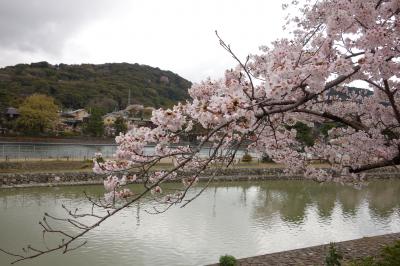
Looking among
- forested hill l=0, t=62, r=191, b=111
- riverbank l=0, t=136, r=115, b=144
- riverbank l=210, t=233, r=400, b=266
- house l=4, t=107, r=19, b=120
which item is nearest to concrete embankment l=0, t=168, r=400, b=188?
riverbank l=210, t=233, r=400, b=266

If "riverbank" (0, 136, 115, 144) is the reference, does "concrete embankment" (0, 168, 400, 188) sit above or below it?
below

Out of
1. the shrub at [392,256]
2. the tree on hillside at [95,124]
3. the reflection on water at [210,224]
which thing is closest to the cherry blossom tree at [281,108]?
the shrub at [392,256]

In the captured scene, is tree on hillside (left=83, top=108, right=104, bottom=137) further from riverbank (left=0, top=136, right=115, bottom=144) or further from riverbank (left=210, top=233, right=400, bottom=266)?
riverbank (left=210, top=233, right=400, bottom=266)

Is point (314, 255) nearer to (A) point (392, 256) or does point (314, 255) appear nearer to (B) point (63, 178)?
(A) point (392, 256)

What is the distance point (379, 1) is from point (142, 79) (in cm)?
7947

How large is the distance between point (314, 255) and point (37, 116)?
116 feet

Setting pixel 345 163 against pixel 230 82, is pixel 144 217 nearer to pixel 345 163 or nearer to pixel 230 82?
pixel 345 163

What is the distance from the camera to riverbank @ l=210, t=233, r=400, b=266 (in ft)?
21.2

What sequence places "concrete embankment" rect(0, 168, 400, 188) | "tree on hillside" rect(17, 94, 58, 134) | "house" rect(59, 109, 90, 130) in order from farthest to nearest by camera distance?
"house" rect(59, 109, 90, 130)
"tree on hillside" rect(17, 94, 58, 134)
"concrete embankment" rect(0, 168, 400, 188)

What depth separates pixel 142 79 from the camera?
81062 mm

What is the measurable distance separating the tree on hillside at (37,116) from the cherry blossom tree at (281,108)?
35597 mm

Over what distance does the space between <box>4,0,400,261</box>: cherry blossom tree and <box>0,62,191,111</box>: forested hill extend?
146 ft

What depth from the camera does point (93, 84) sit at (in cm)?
6681

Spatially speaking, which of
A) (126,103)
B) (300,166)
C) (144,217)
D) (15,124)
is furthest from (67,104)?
(300,166)
